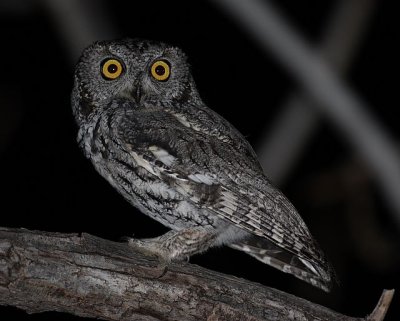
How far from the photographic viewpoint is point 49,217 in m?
6.59

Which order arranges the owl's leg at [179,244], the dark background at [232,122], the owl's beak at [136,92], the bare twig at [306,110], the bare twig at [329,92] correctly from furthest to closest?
1. the dark background at [232,122]
2. the bare twig at [306,110]
3. the owl's beak at [136,92]
4. the owl's leg at [179,244]
5. the bare twig at [329,92]

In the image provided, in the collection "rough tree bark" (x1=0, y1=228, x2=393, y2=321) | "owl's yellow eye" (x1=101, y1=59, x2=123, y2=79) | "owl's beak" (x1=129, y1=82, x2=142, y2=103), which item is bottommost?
"rough tree bark" (x1=0, y1=228, x2=393, y2=321)

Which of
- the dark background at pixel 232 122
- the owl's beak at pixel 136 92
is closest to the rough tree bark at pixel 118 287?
the owl's beak at pixel 136 92

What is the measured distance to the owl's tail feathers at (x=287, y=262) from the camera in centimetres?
364

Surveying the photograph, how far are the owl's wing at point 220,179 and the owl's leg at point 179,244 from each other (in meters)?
0.20

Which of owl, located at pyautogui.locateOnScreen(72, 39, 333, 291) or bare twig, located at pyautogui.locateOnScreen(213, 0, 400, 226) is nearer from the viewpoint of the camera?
bare twig, located at pyautogui.locateOnScreen(213, 0, 400, 226)

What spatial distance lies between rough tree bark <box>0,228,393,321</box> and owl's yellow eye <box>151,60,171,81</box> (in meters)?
1.07

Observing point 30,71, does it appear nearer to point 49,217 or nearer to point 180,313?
point 49,217

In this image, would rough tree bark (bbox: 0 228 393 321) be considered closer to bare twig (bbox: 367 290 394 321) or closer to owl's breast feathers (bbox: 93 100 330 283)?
bare twig (bbox: 367 290 394 321)

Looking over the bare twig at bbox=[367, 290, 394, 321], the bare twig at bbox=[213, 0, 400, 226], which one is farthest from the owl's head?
the bare twig at bbox=[367, 290, 394, 321]

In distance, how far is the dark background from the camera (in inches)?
263

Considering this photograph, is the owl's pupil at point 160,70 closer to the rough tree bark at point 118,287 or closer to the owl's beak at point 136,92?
the owl's beak at point 136,92

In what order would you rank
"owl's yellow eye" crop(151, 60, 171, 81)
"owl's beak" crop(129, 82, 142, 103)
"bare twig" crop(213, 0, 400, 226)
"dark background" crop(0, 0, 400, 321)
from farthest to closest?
"dark background" crop(0, 0, 400, 321)
"owl's yellow eye" crop(151, 60, 171, 81)
"owl's beak" crop(129, 82, 142, 103)
"bare twig" crop(213, 0, 400, 226)

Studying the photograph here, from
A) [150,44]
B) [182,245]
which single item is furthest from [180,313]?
[150,44]
